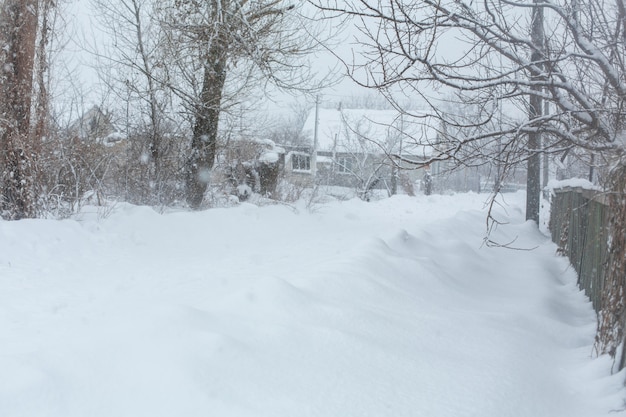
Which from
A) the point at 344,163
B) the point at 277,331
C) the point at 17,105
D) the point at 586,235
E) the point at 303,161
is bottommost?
the point at 277,331

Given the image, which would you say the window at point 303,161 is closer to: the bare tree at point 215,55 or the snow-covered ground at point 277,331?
the bare tree at point 215,55

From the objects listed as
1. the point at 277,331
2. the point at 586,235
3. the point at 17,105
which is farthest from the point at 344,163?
the point at 277,331

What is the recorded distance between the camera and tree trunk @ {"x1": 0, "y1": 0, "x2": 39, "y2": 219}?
300 inches

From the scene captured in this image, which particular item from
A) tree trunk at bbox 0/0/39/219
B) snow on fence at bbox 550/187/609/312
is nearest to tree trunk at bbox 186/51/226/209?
tree trunk at bbox 0/0/39/219

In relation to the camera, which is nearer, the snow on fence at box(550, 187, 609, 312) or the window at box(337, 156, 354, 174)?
the snow on fence at box(550, 187, 609, 312)

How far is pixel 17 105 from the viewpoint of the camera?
780cm

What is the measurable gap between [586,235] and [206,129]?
767cm

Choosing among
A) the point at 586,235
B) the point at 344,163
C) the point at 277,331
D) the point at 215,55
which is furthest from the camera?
the point at 344,163

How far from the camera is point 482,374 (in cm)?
369

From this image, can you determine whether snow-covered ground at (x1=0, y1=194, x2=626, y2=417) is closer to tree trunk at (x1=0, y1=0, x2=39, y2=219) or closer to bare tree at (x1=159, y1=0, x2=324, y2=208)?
tree trunk at (x1=0, y1=0, x2=39, y2=219)

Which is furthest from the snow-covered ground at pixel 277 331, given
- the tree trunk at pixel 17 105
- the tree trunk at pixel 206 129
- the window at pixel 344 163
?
the window at pixel 344 163

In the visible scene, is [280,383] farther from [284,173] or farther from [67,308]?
[284,173]

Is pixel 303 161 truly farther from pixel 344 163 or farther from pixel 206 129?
pixel 206 129

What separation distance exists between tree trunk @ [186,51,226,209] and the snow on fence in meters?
6.92
